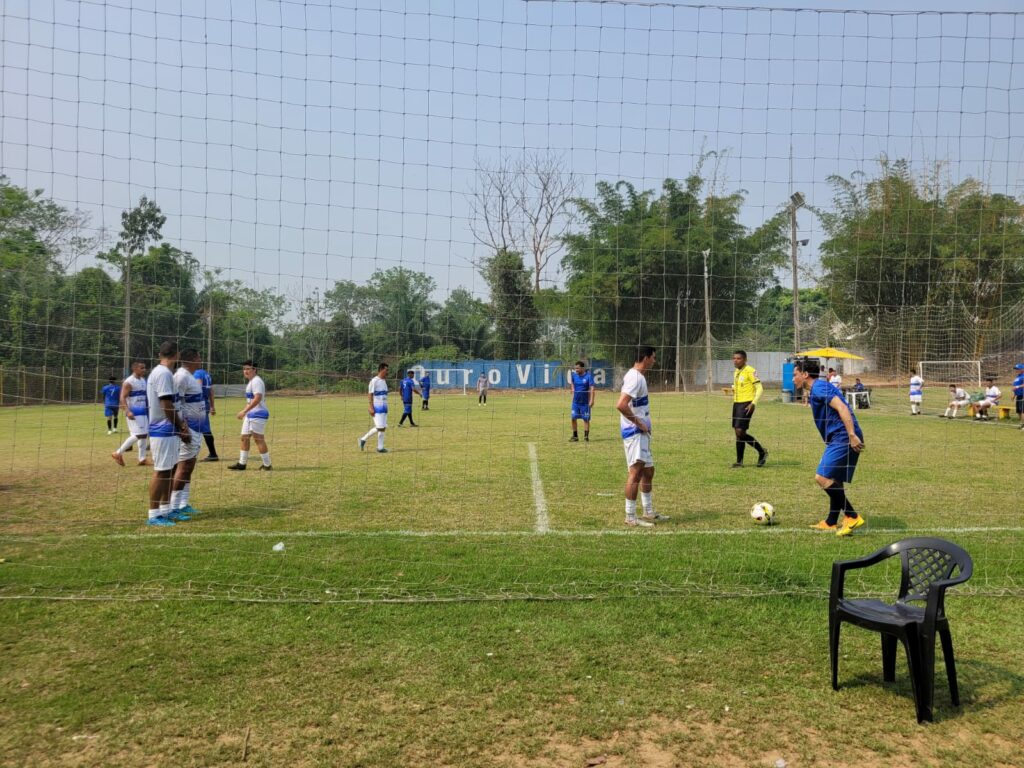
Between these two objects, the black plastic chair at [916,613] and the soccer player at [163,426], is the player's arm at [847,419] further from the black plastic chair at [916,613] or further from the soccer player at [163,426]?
the soccer player at [163,426]

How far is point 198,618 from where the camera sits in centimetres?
537

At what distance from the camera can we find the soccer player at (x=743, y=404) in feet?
42.2

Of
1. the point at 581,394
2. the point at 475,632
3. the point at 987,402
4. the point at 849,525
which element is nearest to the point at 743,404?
the point at 581,394

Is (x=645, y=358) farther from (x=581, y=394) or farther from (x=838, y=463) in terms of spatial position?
(x=581, y=394)

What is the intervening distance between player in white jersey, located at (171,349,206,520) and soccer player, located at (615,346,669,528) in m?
5.28

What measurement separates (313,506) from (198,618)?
163 inches

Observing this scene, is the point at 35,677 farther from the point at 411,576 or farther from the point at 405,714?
the point at 411,576

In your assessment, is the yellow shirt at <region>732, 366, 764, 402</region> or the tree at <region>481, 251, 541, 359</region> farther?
the yellow shirt at <region>732, 366, 764, 402</region>

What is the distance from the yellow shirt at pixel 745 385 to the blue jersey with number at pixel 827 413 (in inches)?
197

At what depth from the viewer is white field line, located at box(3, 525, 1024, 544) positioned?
768 cm

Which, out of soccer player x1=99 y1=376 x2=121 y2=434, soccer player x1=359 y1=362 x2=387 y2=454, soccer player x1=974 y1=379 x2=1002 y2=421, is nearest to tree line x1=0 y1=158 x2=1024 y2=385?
soccer player x1=359 y1=362 x2=387 y2=454

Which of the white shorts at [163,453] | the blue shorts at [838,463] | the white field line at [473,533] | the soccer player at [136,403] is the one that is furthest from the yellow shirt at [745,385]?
the soccer player at [136,403]

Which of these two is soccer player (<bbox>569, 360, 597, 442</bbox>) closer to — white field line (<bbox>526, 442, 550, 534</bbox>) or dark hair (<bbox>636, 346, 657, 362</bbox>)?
white field line (<bbox>526, 442, 550, 534</bbox>)

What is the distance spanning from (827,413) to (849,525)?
121cm
